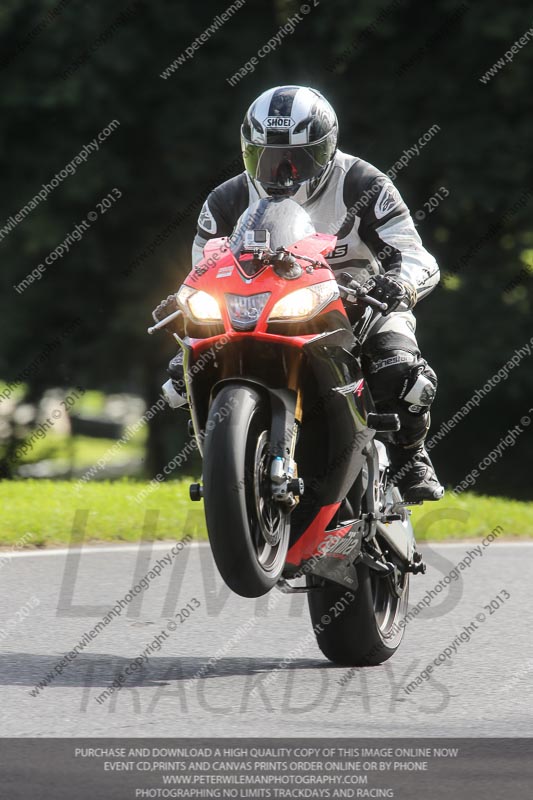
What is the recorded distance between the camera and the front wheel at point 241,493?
4.84 metres

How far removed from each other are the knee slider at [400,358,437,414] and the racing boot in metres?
0.37

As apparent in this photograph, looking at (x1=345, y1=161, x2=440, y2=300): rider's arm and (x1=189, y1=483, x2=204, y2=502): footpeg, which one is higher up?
(x1=345, y1=161, x2=440, y2=300): rider's arm

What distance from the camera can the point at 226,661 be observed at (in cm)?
617

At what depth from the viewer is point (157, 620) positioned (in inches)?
273

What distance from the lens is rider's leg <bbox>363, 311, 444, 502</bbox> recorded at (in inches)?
236

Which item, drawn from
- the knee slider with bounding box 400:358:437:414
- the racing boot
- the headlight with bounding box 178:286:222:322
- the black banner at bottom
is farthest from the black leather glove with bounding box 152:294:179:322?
the black banner at bottom

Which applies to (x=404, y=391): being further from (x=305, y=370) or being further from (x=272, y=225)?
(x=272, y=225)

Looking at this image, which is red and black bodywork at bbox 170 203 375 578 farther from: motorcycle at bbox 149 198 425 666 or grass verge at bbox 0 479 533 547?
grass verge at bbox 0 479 533 547

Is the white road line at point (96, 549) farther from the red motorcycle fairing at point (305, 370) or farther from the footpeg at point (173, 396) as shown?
the red motorcycle fairing at point (305, 370)

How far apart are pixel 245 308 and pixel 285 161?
0.84m

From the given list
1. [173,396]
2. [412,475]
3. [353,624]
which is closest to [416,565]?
[412,475]

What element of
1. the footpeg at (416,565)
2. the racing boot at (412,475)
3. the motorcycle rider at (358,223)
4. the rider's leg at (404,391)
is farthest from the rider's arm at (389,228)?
the footpeg at (416,565)

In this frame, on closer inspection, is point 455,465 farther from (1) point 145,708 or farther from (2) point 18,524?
(1) point 145,708

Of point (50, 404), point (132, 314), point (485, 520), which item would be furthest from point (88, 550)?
point (50, 404)
